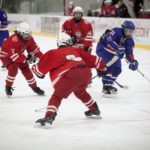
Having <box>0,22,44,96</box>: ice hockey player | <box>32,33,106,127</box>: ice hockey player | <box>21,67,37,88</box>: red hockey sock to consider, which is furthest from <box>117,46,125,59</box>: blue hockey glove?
<box>32,33,106,127</box>: ice hockey player

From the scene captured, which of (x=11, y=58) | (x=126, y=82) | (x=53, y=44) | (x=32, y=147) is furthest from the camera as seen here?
(x=53, y=44)

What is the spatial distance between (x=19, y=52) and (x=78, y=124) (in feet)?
4.62

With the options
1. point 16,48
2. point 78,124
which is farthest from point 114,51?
point 78,124

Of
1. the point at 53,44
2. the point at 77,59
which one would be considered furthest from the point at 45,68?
the point at 53,44

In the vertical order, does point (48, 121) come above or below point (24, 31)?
below

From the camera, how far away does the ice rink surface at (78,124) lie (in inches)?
133

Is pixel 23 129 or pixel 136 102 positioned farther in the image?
pixel 136 102

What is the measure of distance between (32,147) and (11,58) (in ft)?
5.92

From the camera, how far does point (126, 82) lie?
20.6 feet

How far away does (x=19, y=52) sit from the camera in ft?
16.3

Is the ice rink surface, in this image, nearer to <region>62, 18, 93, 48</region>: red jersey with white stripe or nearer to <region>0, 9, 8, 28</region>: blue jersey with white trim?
<region>62, 18, 93, 48</region>: red jersey with white stripe

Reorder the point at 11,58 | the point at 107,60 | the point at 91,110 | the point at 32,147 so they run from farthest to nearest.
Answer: the point at 107,60, the point at 11,58, the point at 91,110, the point at 32,147

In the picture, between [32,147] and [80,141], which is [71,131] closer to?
[80,141]

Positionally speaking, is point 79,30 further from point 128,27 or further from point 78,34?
point 128,27
